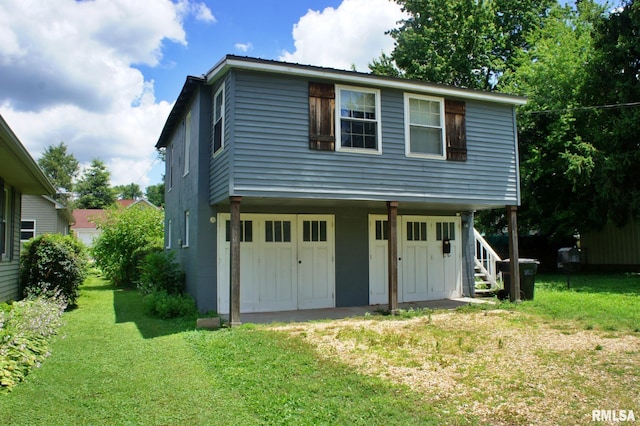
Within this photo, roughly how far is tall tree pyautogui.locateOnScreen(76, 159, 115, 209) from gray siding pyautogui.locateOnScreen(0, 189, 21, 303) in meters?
48.9

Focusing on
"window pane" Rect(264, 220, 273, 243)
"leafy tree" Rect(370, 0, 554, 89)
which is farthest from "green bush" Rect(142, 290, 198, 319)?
"leafy tree" Rect(370, 0, 554, 89)

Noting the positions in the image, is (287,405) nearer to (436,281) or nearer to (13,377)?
(13,377)

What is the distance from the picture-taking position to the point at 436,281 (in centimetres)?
1264

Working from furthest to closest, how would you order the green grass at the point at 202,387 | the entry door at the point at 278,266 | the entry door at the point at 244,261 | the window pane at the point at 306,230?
the window pane at the point at 306,230 → the entry door at the point at 278,266 → the entry door at the point at 244,261 → the green grass at the point at 202,387

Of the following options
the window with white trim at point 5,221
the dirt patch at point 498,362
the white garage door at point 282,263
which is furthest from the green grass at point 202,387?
the window with white trim at point 5,221

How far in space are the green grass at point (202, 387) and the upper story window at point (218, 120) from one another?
3914 mm

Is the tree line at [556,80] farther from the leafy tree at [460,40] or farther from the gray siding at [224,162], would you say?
the gray siding at [224,162]

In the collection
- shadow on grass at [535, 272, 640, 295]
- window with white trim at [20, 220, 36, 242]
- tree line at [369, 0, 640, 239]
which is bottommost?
shadow on grass at [535, 272, 640, 295]

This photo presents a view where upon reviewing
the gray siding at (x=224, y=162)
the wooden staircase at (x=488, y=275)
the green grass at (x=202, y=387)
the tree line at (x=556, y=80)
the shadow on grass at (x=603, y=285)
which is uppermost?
the tree line at (x=556, y=80)

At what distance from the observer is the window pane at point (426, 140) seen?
1035cm

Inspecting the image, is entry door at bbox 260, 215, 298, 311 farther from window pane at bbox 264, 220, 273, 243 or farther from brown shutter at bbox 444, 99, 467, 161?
brown shutter at bbox 444, 99, 467, 161

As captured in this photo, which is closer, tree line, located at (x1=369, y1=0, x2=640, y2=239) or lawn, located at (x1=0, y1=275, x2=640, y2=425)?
lawn, located at (x1=0, y1=275, x2=640, y2=425)

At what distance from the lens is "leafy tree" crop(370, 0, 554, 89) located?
2452 cm

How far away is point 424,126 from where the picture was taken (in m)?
10.5
